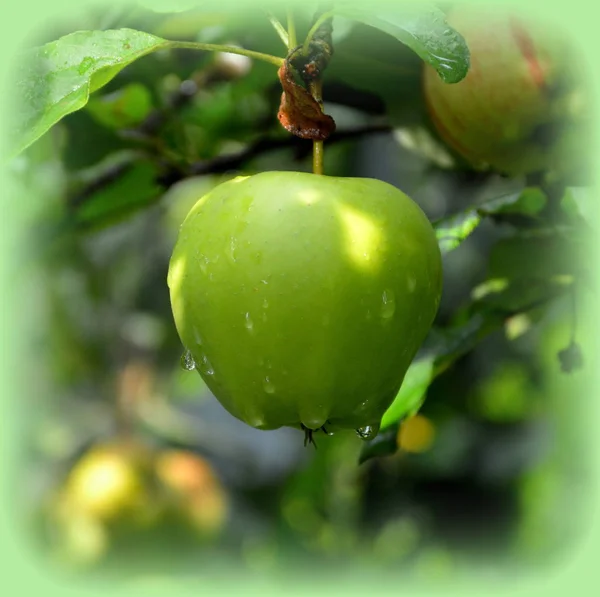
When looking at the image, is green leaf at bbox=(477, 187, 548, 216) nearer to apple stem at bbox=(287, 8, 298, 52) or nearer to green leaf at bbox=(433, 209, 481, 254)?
green leaf at bbox=(433, 209, 481, 254)

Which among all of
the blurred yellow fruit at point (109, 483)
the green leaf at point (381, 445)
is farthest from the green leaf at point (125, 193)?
the blurred yellow fruit at point (109, 483)

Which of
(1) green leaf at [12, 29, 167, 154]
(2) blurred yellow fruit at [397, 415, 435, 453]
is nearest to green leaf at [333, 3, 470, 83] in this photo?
(1) green leaf at [12, 29, 167, 154]

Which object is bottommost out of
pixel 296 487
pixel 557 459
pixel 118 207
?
pixel 296 487

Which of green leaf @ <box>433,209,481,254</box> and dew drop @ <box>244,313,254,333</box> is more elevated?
dew drop @ <box>244,313,254,333</box>

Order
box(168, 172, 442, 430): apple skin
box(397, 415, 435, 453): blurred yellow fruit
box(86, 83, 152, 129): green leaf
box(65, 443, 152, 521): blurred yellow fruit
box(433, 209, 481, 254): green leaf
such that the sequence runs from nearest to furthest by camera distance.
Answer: box(168, 172, 442, 430): apple skin, box(433, 209, 481, 254): green leaf, box(86, 83, 152, 129): green leaf, box(397, 415, 435, 453): blurred yellow fruit, box(65, 443, 152, 521): blurred yellow fruit

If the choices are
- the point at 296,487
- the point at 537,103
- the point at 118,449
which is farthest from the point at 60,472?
the point at 537,103

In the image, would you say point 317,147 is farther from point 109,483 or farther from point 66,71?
point 109,483

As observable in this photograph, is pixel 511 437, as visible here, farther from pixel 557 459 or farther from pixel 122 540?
pixel 122 540

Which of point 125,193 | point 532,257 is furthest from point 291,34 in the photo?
point 125,193
